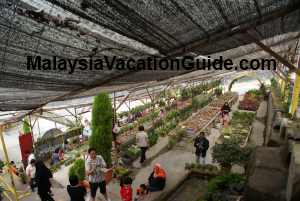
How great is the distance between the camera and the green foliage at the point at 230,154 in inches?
310

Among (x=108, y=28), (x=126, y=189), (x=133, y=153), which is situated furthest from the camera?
(x=133, y=153)

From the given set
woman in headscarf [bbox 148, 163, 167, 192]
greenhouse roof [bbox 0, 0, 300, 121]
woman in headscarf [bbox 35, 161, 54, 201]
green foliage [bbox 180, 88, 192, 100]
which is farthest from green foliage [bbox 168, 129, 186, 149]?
green foliage [bbox 180, 88, 192, 100]

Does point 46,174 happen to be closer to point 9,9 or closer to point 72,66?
point 72,66

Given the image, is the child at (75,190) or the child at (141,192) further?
the child at (141,192)

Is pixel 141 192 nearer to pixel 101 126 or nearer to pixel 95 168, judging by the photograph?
pixel 95 168

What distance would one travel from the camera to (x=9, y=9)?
1.56 m

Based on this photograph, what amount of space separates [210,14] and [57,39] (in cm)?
126

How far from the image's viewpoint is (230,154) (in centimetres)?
790

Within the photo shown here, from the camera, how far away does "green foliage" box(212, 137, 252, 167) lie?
7.87m

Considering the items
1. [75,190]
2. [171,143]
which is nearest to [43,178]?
[75,190]

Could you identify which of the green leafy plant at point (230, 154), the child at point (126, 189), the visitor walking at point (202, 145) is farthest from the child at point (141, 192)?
the visitor walking at point (202, 145)

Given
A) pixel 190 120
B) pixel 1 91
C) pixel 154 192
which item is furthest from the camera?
pixel 190 120

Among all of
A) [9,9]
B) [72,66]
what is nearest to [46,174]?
[72,66]

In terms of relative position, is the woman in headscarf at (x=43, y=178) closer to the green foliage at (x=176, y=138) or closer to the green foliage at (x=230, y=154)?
the green foliage at (x=230, y=154)
